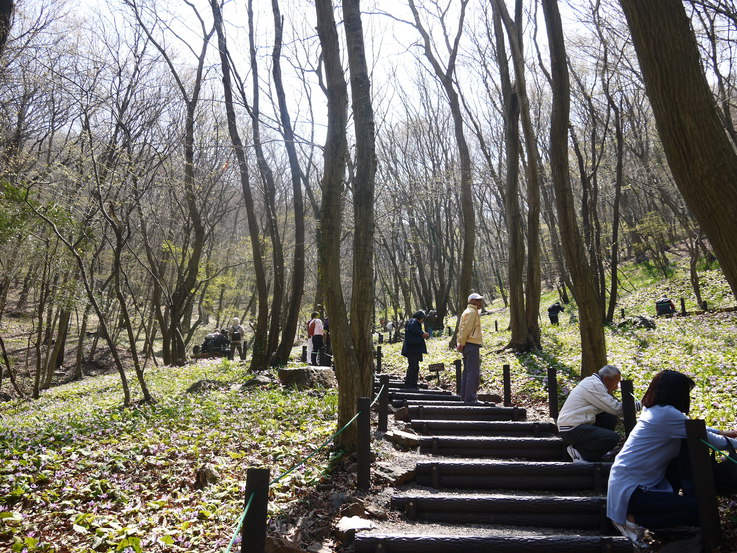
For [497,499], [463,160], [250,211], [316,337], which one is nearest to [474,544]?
[497,499]

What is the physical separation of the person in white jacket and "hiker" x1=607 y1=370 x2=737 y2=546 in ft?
4.46

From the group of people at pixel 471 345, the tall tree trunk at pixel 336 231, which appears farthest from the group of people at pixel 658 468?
the group of people at pixel 471 345

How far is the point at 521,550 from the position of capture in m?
4.09

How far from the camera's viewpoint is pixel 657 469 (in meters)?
4.05

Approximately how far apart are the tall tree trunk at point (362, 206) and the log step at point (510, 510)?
185 centimetres

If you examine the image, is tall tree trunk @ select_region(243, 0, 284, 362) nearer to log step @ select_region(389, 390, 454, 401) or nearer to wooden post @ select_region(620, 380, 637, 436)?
log step @ select_region(389, 390, 454, 401)

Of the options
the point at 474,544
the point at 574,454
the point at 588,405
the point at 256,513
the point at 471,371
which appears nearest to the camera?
the point at 256,513

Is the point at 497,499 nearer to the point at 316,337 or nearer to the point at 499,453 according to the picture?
the point at 499,453

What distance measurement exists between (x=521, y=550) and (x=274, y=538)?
2.00 meters

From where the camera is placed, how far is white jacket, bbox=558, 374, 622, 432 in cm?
561

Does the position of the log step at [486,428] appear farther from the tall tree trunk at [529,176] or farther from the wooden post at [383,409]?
the tall tree trunk at [529,176]

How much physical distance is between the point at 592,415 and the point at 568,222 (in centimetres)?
429

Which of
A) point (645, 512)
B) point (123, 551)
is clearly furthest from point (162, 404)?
point (645, 512)

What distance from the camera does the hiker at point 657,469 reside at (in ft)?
12.9
